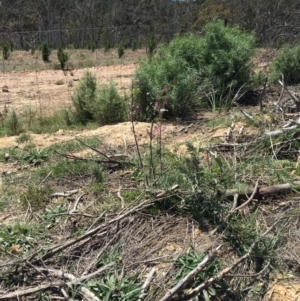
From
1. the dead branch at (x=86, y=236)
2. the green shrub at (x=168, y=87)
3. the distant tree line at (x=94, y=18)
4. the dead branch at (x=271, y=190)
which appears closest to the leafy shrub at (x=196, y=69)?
the green shrub at (x=168, y=87)

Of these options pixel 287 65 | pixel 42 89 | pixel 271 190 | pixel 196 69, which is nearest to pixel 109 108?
pixel 196 69

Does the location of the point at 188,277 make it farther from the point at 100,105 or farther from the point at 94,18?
the point at 94,18

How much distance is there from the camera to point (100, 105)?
646 cm

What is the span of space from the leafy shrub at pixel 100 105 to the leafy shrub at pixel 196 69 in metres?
0.35

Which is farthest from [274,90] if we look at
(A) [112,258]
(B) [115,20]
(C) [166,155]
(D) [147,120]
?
(B) [115,20]

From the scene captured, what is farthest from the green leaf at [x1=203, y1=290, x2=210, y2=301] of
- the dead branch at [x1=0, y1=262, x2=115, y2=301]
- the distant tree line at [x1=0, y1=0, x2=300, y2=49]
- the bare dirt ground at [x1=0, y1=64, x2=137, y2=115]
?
the distant tree line at [x1=0, y1=0, x2=300, y2=49]

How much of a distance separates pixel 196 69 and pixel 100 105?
195 cm

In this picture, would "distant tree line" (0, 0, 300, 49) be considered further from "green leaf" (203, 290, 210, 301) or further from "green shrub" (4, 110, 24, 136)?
"green leaf" (203, 290, 210, 301)

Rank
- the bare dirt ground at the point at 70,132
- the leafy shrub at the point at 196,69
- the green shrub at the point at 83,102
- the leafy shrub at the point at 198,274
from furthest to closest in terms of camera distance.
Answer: the green shrub at the point at 83,102 < the leafy shrub at the point at 196,69 < the bare dirt ground at the point at 70,132 < the leafy shrub at the point at 198,274

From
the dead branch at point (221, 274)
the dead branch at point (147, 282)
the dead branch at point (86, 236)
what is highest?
the dead branch at point (86, 236)

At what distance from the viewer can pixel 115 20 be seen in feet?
141

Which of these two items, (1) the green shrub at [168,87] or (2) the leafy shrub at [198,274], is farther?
(1) the green shrub at [168,87]

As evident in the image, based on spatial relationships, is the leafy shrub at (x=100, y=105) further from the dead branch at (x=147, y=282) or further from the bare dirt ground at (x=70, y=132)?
the dead branch at (x=147, y=282)

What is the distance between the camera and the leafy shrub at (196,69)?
6.41 metres
